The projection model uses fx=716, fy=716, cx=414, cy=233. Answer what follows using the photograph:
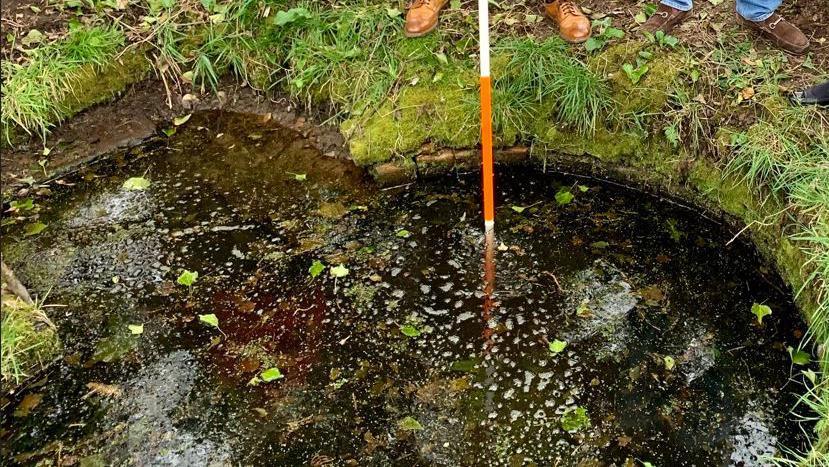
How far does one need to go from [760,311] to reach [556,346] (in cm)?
104

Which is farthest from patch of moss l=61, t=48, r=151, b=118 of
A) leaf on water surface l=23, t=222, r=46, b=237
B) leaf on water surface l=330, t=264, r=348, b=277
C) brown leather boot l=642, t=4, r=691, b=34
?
brown leather boot l=642, t=4, r=691, b=34

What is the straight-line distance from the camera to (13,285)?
3.13 meters

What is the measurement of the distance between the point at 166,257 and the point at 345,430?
4.81 feet

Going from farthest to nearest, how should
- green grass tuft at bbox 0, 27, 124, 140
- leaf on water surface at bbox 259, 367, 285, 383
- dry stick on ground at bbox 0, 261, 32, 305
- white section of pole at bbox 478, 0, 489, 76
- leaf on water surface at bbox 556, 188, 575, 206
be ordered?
1. green grass tuft at bbox 0, 27, 124, 140
2. leaf on water surface at bbox 556, 188, 575, 206
3. white section of pole at bbox 478, 0, 489, 76
4. leaf on water surface at bbox 259, 367, 285, 383
5. dry stick on ground at bbox 0, 261, 32, 305

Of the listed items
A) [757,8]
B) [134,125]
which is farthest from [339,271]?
[757,8]

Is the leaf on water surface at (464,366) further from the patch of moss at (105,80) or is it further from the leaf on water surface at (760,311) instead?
the patch of moss at (105,80)

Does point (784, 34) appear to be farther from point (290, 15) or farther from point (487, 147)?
point (290, 15)

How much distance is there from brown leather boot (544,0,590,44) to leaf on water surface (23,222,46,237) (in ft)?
10.4

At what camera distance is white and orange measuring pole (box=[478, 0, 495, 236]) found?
3.31 metres

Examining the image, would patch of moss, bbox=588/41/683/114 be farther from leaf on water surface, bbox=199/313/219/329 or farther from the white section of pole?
leaf on water surface, bbox=199/313/219/329

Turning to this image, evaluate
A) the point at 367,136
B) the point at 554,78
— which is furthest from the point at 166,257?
the point at 554,78

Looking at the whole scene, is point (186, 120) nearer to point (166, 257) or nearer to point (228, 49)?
point (228, 49)

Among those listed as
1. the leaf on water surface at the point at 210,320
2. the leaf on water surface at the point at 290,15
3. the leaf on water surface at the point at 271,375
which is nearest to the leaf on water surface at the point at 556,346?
the leaf on water surface at the point at 271,375

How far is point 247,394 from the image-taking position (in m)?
3.08
